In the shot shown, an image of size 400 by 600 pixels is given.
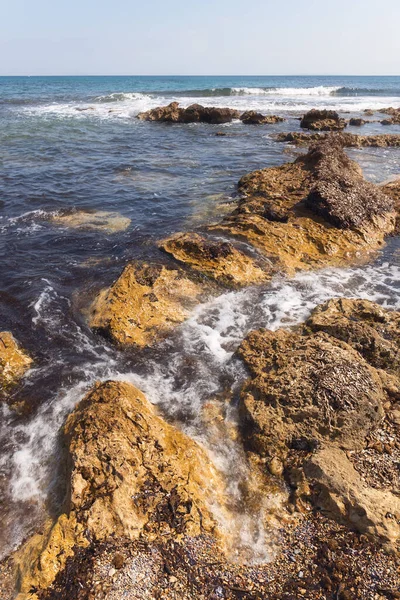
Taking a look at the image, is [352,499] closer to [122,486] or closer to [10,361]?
[122,486]

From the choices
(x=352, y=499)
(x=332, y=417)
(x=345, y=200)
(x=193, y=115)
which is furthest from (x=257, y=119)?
(x=352, y=499)

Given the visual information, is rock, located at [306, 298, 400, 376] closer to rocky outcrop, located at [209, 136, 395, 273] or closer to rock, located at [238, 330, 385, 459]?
rock, located at [238, 330, 385, 459]

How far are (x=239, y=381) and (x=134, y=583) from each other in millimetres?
3564

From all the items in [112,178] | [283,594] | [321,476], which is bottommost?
[283,594]

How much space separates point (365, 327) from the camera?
7.04 meters

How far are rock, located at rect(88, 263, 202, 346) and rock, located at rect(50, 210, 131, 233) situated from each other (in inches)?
175

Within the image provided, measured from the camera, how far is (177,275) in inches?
376

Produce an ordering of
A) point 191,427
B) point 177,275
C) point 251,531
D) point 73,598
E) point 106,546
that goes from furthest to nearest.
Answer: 1. point 177,275
2. point 191,427
3. point 251,531
4. point 106,546
5. point 73,598

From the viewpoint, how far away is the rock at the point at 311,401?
539 centimetres

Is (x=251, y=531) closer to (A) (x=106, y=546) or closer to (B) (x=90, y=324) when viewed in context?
(A) (x=106, y=546)

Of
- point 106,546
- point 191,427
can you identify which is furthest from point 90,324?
point 106,546

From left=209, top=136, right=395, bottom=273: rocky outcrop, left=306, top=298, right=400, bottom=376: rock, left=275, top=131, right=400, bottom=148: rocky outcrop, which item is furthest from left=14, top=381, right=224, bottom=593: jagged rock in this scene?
left=275, top=131, right=400, bottom=148: rocky outcrop

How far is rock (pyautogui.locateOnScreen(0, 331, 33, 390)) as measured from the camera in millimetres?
6773

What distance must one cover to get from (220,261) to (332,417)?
5.48 metres
